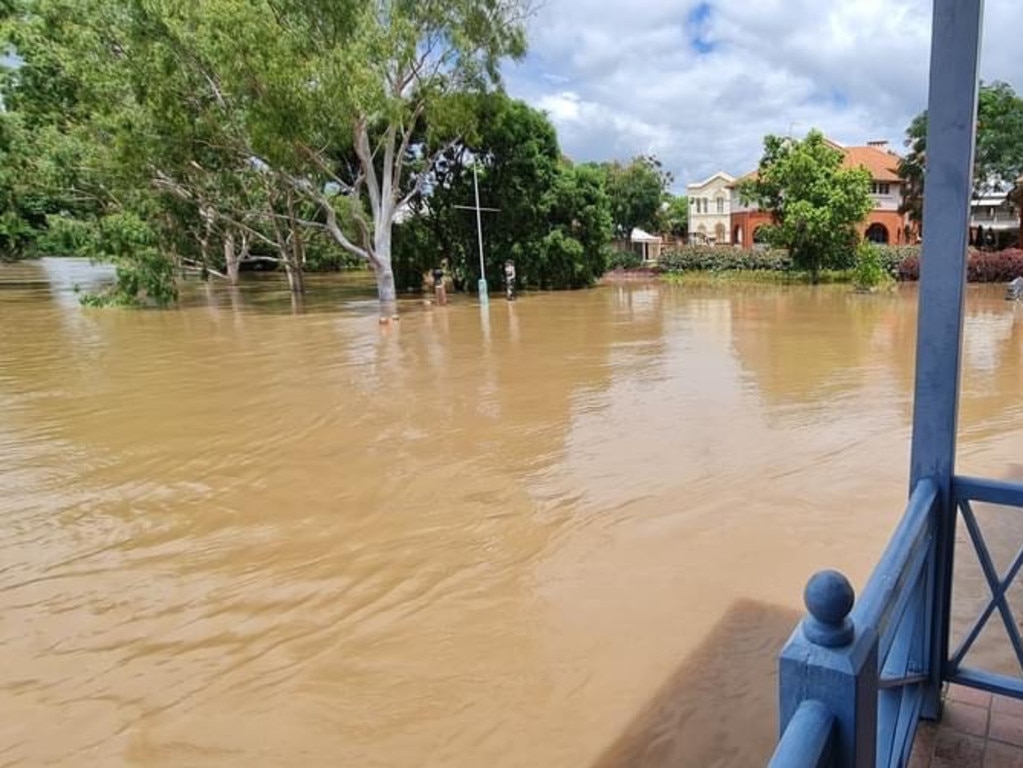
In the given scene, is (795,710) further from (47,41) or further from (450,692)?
(47,41)

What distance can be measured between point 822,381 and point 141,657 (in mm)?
8502

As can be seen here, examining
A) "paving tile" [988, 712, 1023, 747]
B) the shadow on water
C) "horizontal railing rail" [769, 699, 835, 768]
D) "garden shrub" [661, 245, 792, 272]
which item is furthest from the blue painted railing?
"garden shrub" [661, 245, 792, 272]

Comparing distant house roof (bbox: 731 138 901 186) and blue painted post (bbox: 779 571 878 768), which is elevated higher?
distant house roof (bbox: 731 138 901 186)

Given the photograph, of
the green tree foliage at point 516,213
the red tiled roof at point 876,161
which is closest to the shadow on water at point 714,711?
the green tree foliage at point 516,213

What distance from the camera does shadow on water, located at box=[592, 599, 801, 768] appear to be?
2855 millimetres

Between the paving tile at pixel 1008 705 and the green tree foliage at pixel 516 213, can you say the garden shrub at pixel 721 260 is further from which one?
the paving tile at pixel 1008 705

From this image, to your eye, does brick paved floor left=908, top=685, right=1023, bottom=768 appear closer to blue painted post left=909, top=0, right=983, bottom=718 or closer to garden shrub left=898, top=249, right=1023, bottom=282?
blue painted post left=909, top=0, right=983, bottom=718

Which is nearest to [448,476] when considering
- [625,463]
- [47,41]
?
[625,463]

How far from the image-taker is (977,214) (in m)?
36.1

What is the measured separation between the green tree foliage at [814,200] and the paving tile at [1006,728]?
23962 mm

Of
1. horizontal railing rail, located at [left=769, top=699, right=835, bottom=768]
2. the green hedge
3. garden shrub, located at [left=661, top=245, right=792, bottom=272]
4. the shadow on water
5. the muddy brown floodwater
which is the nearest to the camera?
horizontal railing rail, located at [left=769, top=699, right=835, bottom=768]

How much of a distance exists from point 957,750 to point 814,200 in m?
24.8

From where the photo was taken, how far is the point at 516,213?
2544 centimetres

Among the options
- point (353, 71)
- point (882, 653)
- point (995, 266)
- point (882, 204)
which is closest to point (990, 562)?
point (882, 653)
